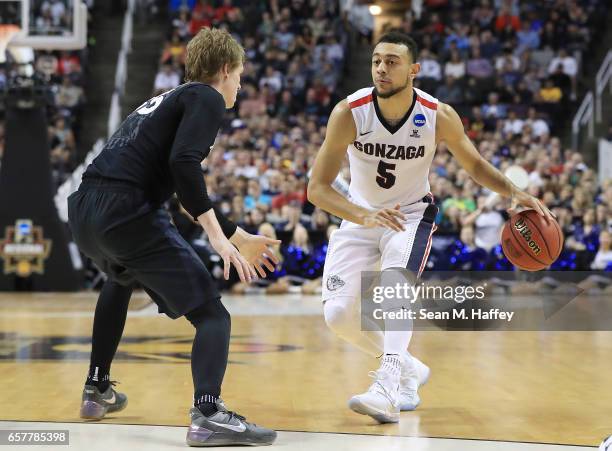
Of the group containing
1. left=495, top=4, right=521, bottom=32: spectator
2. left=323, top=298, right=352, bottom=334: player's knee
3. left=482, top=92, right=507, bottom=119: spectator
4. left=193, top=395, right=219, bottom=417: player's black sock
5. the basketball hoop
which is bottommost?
left=193, top=395, right=219, bottom=417: player's black sock

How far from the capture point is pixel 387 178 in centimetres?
564

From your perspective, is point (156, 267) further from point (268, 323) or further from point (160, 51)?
point (160, 51)

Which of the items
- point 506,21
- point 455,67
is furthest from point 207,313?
point 506,21

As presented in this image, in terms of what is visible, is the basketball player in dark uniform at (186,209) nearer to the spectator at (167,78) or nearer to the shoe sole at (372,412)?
the shoe sole at (372,412)

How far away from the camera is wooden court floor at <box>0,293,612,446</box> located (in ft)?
16.5

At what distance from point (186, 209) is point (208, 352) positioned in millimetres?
658

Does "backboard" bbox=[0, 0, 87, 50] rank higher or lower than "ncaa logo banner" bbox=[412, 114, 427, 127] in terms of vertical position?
higher

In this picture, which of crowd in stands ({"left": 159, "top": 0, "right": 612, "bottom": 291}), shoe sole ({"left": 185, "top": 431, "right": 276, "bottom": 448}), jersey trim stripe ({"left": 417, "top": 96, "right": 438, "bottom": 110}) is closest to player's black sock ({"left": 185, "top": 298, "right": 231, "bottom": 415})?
shoe sole ({"left": 185, "top": 431, "right": 276, "bottom": 448})

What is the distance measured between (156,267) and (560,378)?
10.2ft

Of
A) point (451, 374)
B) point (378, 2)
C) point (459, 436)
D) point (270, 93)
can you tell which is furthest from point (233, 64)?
point (378, 2)

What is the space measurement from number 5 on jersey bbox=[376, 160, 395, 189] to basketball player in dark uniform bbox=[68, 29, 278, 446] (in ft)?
3.72

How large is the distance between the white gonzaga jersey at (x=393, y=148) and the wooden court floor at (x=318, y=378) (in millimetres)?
1209

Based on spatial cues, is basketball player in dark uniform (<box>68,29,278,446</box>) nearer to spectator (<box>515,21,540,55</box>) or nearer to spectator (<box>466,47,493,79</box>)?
spectator (<box>466,47,493,79</box>)

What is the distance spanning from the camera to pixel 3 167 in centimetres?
1372
